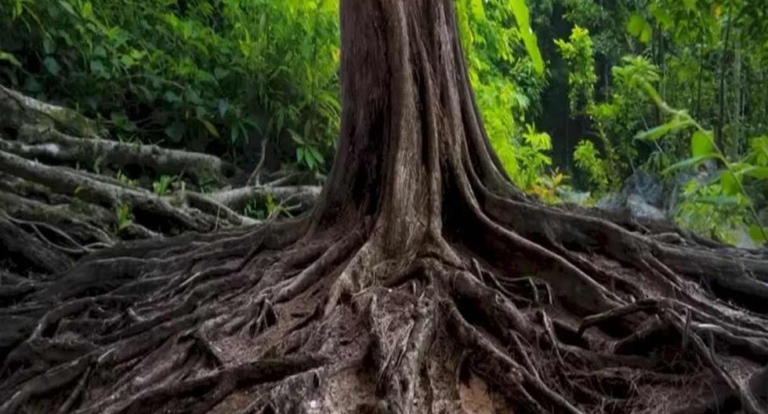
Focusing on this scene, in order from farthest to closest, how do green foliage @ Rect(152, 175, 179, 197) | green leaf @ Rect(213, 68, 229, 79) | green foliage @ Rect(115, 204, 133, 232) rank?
green leaf @ Rect(213, 68, 229, 79) < green foliage @ Rect(152, 175, 179, 197) < green foliage @ Rect(115, 204, 133, 232)

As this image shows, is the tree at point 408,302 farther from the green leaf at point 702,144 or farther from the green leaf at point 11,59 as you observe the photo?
the green leaf at point 11,59

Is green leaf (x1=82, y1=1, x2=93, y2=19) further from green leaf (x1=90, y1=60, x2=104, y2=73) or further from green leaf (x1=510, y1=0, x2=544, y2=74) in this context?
green leaf (x1=510, y1=0, x2=544, y2=74)

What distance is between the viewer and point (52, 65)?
6277 mm

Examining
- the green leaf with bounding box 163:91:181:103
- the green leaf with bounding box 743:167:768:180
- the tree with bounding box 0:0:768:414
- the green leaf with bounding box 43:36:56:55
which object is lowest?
the tree with bounding box 0:0:768:414

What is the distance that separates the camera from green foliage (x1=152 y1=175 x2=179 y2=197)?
17.4 ft

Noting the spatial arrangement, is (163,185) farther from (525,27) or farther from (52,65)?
(525,27)

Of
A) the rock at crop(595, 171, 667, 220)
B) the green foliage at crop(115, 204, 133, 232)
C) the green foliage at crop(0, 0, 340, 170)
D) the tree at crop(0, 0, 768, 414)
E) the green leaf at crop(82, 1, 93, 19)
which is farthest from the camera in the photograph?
the rock at crop(595, 171, 667, 220)

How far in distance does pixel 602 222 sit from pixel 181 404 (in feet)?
5.08

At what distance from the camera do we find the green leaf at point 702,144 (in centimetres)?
132

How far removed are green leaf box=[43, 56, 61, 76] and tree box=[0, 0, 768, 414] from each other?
309 cm

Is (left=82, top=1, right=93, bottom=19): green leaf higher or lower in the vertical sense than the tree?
higher

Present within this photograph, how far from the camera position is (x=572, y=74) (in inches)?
445

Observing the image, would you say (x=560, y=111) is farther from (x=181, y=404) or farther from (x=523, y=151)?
(x=181, y=404)

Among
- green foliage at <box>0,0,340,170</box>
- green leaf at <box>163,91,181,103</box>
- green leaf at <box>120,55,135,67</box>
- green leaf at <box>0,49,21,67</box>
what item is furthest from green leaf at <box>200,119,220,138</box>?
green leaf at <box>0,49,21,67</box>
